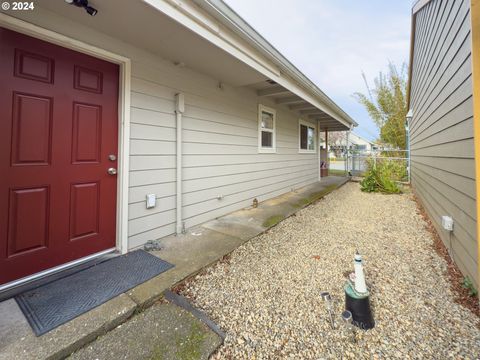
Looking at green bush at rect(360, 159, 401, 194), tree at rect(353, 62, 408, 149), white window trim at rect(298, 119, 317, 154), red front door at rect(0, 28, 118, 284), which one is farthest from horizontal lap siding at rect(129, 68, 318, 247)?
tree at rect(353, 62, 408, 149)

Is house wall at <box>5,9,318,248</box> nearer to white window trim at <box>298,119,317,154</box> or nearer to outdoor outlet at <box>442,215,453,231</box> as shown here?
white window trim at <box>298,119,317,154</box>

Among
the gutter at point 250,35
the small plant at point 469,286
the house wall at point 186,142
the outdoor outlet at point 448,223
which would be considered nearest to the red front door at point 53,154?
the house wall at point 186,142

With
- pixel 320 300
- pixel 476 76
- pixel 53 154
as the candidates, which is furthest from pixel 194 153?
pixel 476 76

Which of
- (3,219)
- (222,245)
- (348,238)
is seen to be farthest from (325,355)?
(3,219)

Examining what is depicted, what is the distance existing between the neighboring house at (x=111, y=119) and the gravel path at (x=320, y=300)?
1.15 meters

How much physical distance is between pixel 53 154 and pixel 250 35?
2.31 metres

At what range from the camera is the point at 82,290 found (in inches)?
66.6

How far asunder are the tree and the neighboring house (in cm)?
972

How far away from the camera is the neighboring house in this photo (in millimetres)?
1721

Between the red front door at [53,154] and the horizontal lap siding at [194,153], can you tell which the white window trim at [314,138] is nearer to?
the horizontal lap siding at [194,153]

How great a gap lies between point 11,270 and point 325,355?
2.34 m

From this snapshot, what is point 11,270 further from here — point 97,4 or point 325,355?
point 325,355

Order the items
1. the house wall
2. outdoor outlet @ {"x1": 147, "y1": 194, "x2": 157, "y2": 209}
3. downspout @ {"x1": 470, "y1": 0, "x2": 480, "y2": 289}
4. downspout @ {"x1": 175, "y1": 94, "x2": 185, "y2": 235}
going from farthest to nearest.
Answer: downspout @ {"x1": 175, "y1": 94, "x2": 185, "y2": 235}
outdoor outlet @ {"x1": 147, "y1": 194, "x2": 157, "y2": 209}
the house wall
downspout @ {"x1": 470, "y1": 0, "x2": 480, "y2": 289}

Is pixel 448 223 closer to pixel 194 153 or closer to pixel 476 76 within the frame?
pixel 476 76
